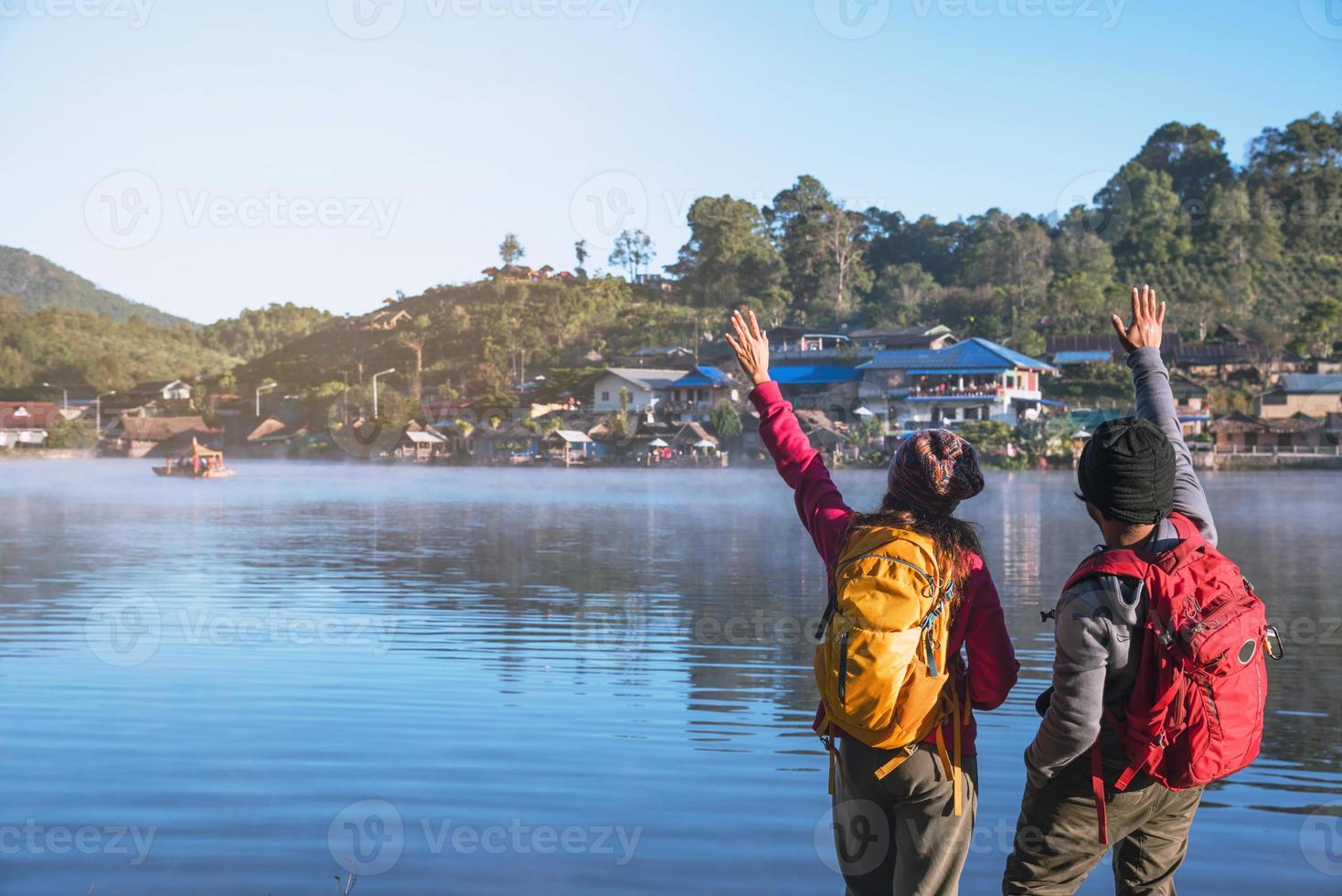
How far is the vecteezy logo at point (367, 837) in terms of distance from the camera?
14.4ft

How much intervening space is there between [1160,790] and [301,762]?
4.37 m

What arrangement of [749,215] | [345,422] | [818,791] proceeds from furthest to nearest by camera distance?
[749,215] → [345,422] → [818,791]

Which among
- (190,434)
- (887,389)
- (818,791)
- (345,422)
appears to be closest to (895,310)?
(887,389)

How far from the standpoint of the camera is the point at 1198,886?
4285 mm

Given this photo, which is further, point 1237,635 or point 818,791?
point 818,791

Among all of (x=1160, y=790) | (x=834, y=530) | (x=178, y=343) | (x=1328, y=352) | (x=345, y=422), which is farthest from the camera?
(x=178, y=343)

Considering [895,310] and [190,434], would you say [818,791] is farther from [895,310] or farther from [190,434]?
[190,434]

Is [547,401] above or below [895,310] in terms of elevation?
below
